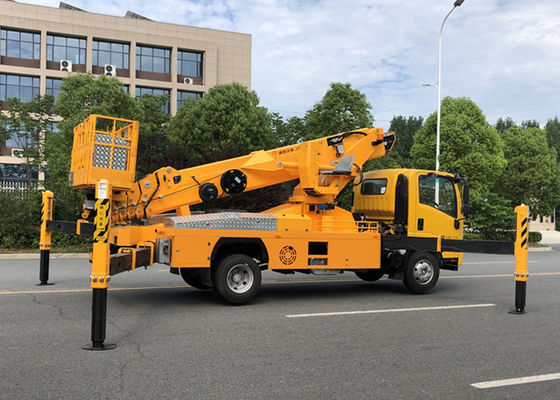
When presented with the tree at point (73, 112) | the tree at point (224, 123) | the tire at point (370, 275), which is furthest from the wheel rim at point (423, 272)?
the tree at point (224, 123)

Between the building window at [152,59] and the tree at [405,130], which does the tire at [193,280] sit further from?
the tree at [405,130]

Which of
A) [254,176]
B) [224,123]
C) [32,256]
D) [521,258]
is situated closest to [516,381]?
[521,258]

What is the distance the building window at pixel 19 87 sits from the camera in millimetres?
45469

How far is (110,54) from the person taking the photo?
4850 cm

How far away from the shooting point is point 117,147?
8500 mm

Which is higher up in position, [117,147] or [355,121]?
[355,121]

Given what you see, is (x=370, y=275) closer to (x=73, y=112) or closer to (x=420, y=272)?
(x=420, y=272)

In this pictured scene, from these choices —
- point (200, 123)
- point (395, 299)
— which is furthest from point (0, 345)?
point (200, 123)

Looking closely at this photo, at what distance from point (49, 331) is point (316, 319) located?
142 inches

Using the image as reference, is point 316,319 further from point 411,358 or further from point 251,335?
point 411,358

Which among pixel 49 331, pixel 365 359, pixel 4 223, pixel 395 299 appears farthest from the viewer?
pixel 4 223

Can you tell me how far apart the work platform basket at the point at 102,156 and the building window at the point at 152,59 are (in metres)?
43.4

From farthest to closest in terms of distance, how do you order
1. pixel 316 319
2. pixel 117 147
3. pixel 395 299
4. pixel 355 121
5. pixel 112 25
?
pixel 112 25 < pixel 355 121 < pixel 395 299 < pixel 117 147 < pixel 316 319

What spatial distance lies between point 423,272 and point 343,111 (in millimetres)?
17211
